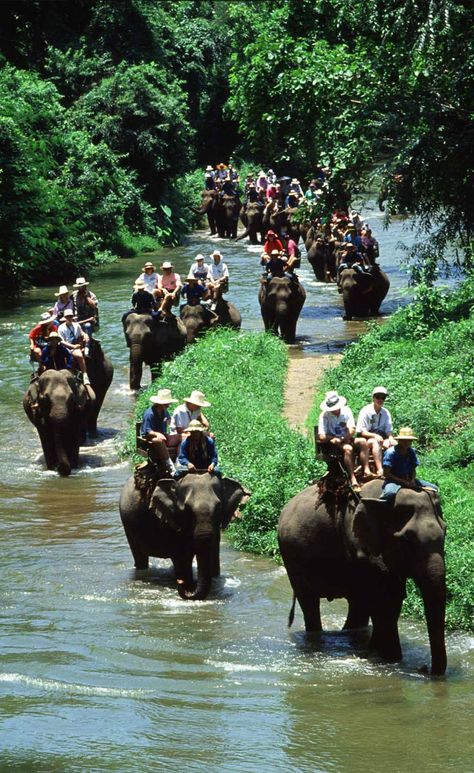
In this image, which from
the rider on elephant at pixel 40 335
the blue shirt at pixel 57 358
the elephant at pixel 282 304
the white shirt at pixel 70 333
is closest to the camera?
the blue shirt at pixel 57 358

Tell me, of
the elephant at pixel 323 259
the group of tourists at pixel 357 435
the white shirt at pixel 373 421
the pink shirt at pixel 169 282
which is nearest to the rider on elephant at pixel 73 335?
the pink shirt at pixel 169 282

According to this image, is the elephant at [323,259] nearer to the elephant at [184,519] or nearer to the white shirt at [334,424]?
the white shirt at [334,424]

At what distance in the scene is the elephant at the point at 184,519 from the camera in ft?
39.0

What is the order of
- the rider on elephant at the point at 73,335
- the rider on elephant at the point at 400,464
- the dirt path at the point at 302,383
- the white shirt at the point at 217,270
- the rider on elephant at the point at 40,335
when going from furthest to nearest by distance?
1. the white shirt at the point at 217,270
2. the dirt path at the point at 302,383
3. the rider on elephant at the point at 73,335
4. the rider on elephant at the point at 40,335
5. the rider on elephant at the point at 400,464

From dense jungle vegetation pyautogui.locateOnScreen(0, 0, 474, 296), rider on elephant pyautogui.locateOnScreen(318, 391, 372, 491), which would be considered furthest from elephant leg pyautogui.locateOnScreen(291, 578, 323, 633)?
dense jungle vegetation pyautogui.locateOnScreen(0, 0, 474, 296)

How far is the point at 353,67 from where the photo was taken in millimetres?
22188

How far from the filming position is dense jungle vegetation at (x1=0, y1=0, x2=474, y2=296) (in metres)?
20.7

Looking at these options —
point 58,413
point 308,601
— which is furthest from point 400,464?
point 58,413

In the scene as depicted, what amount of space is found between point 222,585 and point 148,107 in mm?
28775

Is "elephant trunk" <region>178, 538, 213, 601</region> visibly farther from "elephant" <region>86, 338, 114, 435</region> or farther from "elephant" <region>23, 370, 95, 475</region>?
"elephant" <region>86, 338, 114, 435</region>

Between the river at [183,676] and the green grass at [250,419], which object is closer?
the river at [183,676]

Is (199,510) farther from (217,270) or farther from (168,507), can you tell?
(217,270)

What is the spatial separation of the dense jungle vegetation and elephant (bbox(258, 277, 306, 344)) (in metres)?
2.19

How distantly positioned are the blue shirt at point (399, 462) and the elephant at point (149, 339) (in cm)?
1112
